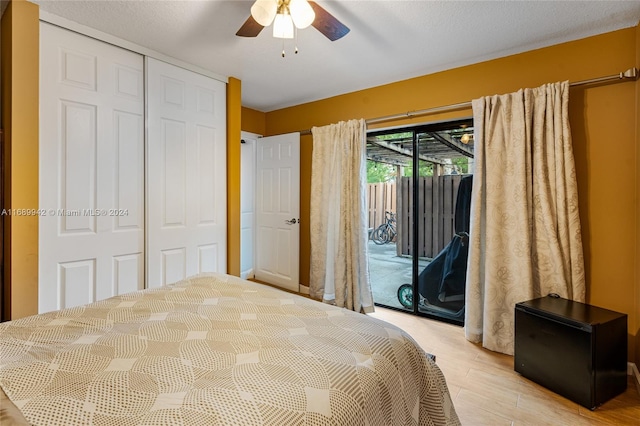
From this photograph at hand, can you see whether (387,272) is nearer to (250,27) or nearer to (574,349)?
(574,349)

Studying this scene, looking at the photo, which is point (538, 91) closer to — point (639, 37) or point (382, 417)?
point (639, 37)

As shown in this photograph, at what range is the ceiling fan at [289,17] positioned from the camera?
5.61 feet

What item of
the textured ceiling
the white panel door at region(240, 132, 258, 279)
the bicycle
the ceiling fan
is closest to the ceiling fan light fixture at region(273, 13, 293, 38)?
the ceiling fan

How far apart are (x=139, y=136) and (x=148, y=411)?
8.16ft

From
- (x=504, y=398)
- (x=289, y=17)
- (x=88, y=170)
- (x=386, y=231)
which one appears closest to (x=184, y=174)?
(x=88, y=170)

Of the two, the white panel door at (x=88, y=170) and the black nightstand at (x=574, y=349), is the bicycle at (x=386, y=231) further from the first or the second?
the white panel door at (x=88, y=170)

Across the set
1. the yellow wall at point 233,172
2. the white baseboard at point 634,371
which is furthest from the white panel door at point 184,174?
the white baseboard at point 634,371

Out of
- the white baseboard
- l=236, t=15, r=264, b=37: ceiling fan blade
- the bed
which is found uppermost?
l=236, t=15, r=264, b=37: ceiling fan blade

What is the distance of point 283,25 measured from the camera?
1.89 meters

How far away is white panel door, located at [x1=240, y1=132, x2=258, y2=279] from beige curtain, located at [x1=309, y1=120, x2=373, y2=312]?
3.66 feet

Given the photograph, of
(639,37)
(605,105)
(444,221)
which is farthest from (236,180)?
(639,37)

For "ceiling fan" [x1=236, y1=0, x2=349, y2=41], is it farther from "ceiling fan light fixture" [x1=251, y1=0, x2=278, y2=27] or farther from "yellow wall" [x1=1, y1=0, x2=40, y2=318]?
"yellow wall" [x1=1, y1=0, x2=40, y2=318]

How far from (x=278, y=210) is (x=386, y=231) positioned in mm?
1441

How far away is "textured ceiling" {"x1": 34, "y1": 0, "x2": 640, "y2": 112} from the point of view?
2082mm
